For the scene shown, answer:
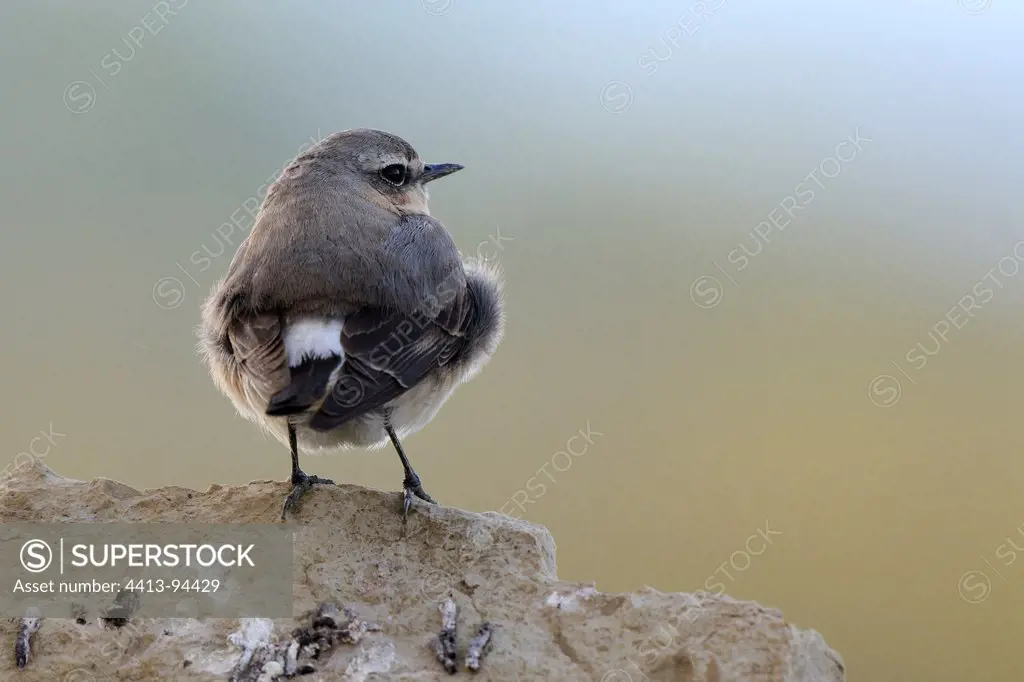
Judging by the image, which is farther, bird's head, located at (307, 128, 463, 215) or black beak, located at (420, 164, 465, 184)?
black beak, located at (420, 164, 465, 184)

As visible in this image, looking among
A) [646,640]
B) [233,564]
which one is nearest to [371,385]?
[233,564]

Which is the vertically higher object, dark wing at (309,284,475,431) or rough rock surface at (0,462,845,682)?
dark wing at (309,284,475,431)

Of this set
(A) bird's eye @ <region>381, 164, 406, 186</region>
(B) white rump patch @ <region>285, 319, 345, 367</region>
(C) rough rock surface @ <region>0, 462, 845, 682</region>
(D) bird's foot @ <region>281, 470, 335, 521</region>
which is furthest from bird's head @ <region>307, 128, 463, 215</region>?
(C) rough rock surface @ <region>0, 462, 845, 682</region>

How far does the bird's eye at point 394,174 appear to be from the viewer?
468 cm

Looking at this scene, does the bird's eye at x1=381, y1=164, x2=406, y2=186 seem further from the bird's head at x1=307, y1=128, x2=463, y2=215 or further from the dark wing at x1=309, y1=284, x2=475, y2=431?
the dark wing at x1=309, y1=284, x2=475, y2=431

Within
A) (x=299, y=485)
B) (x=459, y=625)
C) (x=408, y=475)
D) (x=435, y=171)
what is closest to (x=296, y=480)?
(x=299, y=485)

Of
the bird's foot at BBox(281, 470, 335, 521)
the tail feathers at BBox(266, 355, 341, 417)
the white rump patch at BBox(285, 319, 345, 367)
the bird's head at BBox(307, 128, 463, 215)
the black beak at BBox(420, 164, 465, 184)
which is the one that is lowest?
the bird's foot at BBox(281, 470, 335, 521)

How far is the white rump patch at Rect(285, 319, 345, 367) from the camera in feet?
11.8

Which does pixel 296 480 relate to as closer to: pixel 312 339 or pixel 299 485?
pixel 299 485

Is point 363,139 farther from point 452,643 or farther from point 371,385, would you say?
point 452,643

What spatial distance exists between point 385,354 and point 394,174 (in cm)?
138

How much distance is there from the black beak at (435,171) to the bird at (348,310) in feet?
0.15

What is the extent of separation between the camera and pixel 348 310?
12.5 ft

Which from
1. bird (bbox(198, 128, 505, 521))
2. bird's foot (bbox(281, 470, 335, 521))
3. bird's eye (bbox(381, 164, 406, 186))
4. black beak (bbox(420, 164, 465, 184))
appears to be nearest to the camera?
bird (bbox(198, 128, 505, 521))
